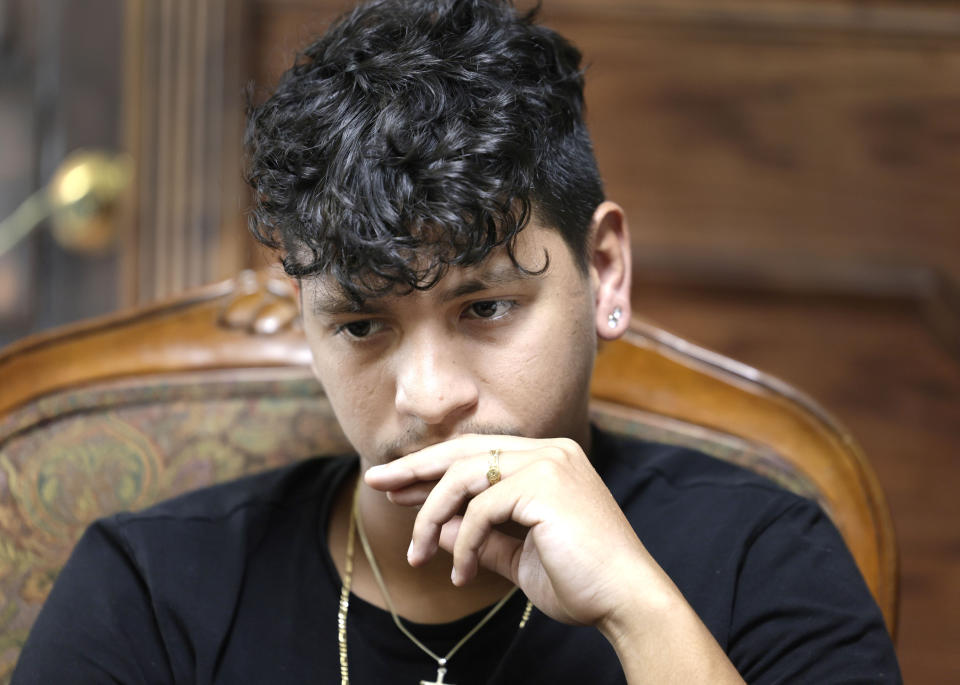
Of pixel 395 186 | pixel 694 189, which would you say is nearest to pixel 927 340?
pixel 694 189

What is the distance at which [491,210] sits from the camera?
851 millimetres

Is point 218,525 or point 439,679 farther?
point 218,525

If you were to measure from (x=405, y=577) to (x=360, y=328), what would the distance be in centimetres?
29

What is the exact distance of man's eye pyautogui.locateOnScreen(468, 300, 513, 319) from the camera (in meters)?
0.90

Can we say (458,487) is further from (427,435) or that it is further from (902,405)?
(902,405)

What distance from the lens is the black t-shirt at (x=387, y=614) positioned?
2.97 ft

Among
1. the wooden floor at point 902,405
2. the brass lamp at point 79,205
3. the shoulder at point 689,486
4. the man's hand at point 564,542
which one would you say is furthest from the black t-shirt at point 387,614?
the brass lamp at point 79,205

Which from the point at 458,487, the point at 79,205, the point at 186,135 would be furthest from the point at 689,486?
the point at 79,205

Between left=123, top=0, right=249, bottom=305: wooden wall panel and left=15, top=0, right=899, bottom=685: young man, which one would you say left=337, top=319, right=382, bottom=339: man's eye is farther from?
left=123, top=0, right=249, bottom=305: wooden wall panel

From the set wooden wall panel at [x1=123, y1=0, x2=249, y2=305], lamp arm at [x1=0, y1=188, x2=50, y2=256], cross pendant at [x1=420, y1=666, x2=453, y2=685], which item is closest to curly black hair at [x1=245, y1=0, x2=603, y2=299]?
cross pendant at [x1=420, y1=666, x2=453, y2=685]

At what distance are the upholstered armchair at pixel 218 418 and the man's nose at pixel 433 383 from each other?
39 cm

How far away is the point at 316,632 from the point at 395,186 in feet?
1.50

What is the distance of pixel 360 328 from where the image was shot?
92 centimetres

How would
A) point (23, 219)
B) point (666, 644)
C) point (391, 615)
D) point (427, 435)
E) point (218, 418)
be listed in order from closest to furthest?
point (666, 644), point (427, 435), point (391, 615), point (218, 418), point (23, 219)
